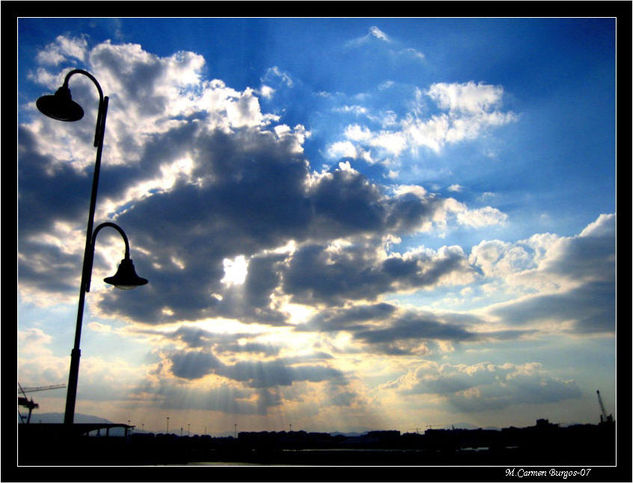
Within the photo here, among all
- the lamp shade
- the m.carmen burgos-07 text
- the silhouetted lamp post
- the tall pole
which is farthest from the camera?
the lamp shade

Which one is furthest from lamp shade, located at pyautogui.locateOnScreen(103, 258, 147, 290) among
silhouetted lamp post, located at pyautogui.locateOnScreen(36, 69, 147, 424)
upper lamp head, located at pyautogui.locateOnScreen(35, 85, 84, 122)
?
upper lamp head, located at pyautogui.locateOnScreen(35, 85, 84, 122)

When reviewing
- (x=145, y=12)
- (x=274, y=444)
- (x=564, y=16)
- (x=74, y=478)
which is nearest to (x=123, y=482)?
(x=74, y=478)

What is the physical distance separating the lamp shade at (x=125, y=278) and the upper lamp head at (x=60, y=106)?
143 inches

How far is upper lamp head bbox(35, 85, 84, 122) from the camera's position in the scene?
992 cm

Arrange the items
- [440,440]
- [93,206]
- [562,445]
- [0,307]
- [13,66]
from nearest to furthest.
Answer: [0,307], [13,66], [93,206], [562,445], [440,440]

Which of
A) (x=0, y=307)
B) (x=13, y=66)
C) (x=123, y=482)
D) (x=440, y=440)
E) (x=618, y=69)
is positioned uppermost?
(x=618, y=69)

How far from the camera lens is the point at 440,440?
4889 inches

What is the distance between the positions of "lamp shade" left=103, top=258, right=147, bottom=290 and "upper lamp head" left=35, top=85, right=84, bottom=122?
3630mm

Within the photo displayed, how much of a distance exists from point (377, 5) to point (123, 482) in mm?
10920

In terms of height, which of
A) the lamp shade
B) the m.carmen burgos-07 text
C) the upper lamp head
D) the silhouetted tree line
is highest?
the upper lamp head

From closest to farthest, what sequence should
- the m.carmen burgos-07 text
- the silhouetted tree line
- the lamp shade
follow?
the m.carmen burgos-07 text, the lamp shade, the silhouetted tree line

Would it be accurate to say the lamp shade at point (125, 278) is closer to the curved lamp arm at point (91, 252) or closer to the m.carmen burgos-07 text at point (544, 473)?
the curved lamp arm at point (91, 252)

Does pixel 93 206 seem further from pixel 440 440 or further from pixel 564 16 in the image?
pixel 440 440

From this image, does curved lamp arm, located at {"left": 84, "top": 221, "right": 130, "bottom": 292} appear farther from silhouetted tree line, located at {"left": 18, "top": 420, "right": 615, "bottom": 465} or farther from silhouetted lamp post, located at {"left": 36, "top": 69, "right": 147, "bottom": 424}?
silhouetted tree line, located at {"left": 18, "top": 420, "right": 615, "bottom": 465}
